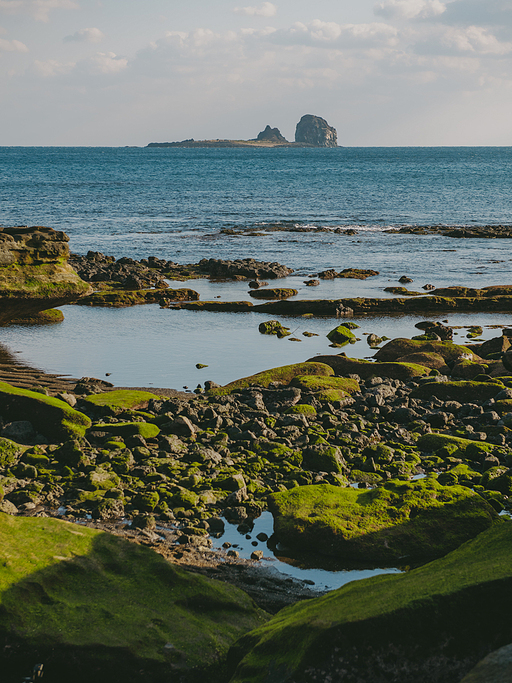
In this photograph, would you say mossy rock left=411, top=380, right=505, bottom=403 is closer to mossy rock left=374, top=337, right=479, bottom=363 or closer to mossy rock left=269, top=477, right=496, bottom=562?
mossy rock left=374, top=337, right=479, bottom=363

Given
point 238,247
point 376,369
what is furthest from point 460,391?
point 238,247

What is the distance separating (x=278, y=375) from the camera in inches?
502

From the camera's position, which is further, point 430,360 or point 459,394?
point 430,360

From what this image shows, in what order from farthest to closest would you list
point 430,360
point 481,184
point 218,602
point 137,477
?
1. point 481,184
2. point 430,360
3. point 137,477
4. point 218,602

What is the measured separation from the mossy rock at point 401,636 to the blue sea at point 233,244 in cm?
910

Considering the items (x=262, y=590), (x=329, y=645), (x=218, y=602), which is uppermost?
(x=329, y=645)

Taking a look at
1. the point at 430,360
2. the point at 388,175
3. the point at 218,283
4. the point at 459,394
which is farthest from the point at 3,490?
the point at 388,175

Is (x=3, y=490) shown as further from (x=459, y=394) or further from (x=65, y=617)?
(x=459, y=394)

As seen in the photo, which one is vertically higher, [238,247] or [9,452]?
[238,247]

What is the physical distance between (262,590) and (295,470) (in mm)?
2718

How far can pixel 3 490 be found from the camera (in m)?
7.13

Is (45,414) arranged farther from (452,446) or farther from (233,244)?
(233,244)

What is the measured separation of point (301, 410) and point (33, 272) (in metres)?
7.38

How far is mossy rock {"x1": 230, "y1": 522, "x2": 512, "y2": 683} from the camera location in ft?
11.1
